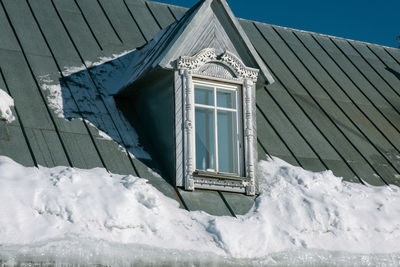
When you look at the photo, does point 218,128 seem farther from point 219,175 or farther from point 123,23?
point 123,23

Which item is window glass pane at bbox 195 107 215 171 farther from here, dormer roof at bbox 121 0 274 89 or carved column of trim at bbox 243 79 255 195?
dormer roof at bbox 121 0 274 89

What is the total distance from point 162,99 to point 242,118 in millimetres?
1199

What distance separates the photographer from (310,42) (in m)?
16.0

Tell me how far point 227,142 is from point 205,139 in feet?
1.28

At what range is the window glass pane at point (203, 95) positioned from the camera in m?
11.1

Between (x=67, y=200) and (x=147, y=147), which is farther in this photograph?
(x=147, y=147)

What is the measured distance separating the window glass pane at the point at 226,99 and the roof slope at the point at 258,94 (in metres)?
0.92

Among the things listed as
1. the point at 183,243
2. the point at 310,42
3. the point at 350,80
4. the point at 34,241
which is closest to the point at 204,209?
the point at 183,243

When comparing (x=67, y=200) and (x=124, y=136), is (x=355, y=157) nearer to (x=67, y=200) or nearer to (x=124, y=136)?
(x=124, y=136)

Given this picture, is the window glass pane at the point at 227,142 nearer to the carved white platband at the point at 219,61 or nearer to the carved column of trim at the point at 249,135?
the carved column of trim at the point at 249,135

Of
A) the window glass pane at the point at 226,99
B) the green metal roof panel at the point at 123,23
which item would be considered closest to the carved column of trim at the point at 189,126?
the window glass pane at the point at 226,99

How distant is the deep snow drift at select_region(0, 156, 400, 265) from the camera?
850 cm

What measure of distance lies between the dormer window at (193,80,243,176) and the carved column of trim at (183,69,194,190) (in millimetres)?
191

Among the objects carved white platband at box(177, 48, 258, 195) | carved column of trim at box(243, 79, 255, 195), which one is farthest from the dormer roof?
carved column of trim at box(243, 79, 255, 195)
